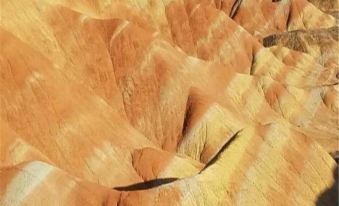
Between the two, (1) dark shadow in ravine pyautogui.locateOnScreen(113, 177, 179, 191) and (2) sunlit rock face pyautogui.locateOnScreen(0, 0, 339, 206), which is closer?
(2) sunlit rock face pyautogui.locateOnScreen(0, 0, 339, 206)

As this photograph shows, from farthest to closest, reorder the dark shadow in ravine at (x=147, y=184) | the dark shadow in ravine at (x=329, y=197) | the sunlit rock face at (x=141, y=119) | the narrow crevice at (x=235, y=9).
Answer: the narrow crevice at (x=235, y=9) → the dark shadow in ravine at (x=147, y=184) → the sunlit rock face at (x=141, y=119) → the dark shadow in ravine at (x=329, y=197)

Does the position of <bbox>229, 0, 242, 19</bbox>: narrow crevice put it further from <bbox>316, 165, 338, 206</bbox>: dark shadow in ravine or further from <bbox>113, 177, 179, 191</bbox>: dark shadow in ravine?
<bbox>316, 165, 338, 206</bbox>: dark shadow in ravine

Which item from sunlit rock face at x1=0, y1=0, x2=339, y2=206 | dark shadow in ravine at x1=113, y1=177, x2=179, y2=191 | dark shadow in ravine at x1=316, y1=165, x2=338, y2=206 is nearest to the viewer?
dark shadow in ravine at x1=316, y1=165, x2=338, y2=206

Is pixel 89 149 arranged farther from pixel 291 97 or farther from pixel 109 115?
pixel 291 97

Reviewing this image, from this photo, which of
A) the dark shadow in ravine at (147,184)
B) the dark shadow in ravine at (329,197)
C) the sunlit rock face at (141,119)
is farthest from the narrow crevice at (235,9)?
the dark shadow in ravine at (329,197)

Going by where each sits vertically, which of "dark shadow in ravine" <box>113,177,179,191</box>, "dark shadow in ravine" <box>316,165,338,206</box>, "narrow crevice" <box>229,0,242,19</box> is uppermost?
"dark shadow in ravine" <box>316,165,338,206</box>

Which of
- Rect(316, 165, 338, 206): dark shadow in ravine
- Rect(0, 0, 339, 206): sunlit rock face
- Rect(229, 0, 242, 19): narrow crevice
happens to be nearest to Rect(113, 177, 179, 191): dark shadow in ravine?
Rect(0, 0, 339, 206): sunlit rock face

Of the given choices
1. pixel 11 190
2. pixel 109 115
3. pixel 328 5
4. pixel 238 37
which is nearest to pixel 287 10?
pixel 328 5

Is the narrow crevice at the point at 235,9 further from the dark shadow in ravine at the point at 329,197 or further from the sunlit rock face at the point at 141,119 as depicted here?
the dark shadow in ravine at the point at 329,197

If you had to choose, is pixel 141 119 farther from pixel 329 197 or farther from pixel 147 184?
pixel 329 197
